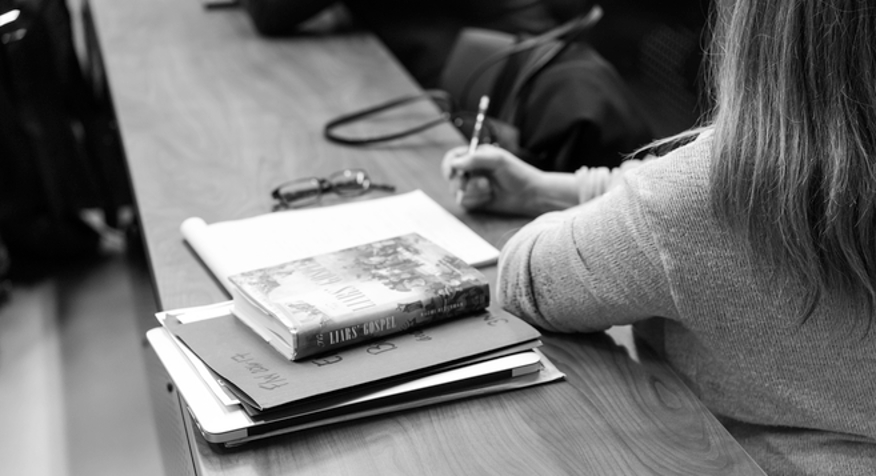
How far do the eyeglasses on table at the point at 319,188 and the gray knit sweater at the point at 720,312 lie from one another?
43 centimetres

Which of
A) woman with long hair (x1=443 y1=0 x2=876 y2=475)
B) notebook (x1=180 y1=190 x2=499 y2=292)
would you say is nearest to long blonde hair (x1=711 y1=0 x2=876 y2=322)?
woman with long hair (x1=443 y1=0 x2=876 y2=475)

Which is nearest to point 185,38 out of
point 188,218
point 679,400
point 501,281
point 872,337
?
point 188,218

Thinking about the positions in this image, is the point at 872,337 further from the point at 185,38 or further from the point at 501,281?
the point at 185,38

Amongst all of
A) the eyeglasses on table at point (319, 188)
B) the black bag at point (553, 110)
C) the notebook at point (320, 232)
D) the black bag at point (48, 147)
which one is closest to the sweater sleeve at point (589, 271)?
the notebook at point (320, 232)

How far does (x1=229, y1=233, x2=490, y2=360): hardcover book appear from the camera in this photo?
32.5 inches

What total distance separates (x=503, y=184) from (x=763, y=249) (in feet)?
1.65

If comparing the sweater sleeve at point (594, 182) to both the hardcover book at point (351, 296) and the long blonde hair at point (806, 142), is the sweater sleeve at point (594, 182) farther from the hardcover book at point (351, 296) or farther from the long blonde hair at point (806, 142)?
the long blonde hair at point (806, 142)

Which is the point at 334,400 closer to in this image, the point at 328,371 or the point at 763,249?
the point at 328,371

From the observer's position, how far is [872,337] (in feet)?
2.52

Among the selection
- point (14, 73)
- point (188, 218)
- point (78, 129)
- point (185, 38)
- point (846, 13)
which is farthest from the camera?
point (78, 129)

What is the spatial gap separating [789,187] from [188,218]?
772 mm

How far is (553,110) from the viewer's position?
4.98ft

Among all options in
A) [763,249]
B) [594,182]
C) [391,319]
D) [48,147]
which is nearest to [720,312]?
[763,249]

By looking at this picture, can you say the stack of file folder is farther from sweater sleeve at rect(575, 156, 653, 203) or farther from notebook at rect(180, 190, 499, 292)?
sweater sleeve at rect(575, 156, 653, 203)
